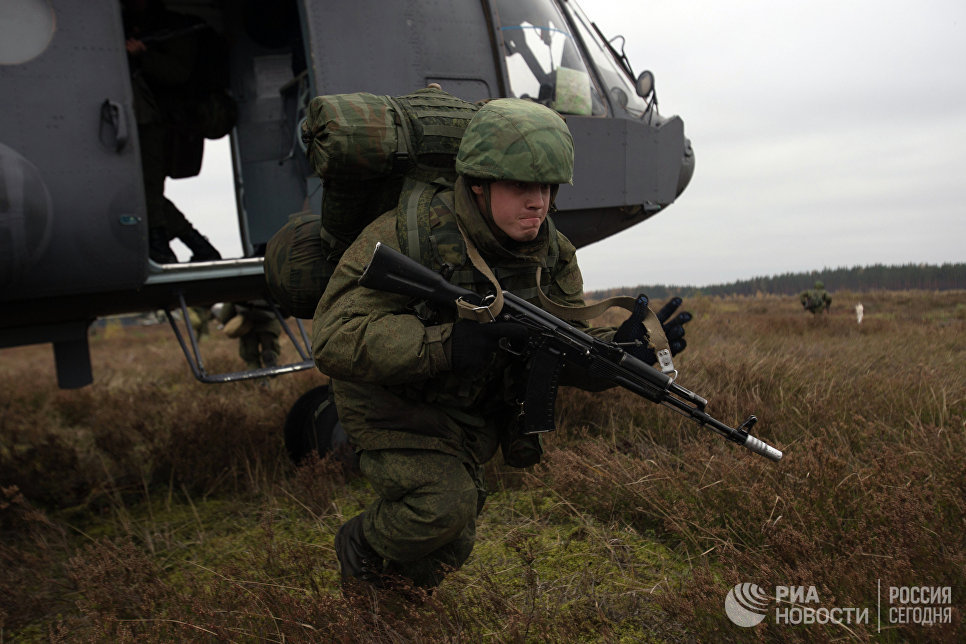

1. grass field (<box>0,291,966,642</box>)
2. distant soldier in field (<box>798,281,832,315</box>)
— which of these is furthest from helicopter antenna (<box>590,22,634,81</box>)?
distant soldier in field (<box>798,281,832,315</box>)

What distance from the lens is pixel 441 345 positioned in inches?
80.4

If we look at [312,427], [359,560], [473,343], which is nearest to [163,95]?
[312,427]

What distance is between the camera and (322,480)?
12.5ft

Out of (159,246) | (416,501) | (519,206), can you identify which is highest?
(159,246)

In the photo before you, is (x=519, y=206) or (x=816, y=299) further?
(x=816, y=299)

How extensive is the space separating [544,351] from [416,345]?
44cm

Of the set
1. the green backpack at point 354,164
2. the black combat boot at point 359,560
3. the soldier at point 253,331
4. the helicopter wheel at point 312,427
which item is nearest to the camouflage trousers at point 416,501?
the black combat boot at point 359,560

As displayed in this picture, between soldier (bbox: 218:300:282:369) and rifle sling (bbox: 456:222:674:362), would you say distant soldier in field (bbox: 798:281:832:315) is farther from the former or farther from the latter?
rifle sling (bbox: 456:222:674:362)

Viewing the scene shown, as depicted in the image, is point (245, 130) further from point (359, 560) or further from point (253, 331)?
point (359, 560)

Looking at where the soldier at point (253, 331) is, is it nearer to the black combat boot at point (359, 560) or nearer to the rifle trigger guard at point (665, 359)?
the black combat boot at point (359, 560)

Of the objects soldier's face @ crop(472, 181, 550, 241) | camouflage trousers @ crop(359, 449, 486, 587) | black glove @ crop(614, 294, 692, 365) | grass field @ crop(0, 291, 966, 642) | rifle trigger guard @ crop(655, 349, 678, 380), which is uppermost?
soldier's face @ crop(472, 181, 550, 241)

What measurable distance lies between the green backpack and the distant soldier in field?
11029 millimetres

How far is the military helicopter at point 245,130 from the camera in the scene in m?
3.51

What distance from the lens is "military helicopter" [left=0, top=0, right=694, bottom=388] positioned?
3.51 meters
